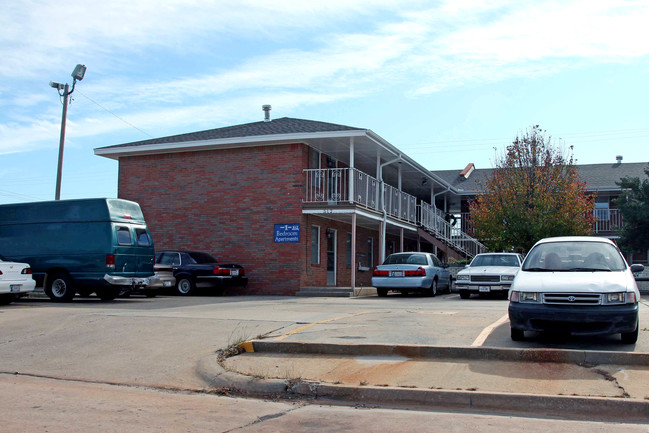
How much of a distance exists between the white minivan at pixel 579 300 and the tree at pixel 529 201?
17822mm

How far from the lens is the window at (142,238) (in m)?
17.5

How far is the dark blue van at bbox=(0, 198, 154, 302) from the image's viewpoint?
16.6m

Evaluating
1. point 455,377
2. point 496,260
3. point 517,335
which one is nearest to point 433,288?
point 496,260

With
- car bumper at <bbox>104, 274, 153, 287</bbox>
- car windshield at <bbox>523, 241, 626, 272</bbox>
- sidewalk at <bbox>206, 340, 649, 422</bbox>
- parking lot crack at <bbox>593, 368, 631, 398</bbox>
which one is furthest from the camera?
→ car bumper at <bbox>104, 274, 153, 287</bbox>

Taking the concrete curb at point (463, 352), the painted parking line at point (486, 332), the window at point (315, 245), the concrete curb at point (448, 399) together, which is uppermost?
the window at point (315, 245)

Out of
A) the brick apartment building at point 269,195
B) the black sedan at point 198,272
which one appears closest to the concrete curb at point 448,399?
the black sedan at point 198,272

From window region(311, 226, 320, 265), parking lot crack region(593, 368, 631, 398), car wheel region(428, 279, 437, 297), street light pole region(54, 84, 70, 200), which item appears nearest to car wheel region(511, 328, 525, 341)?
parking lot crack region(593, 368, 631, 398)

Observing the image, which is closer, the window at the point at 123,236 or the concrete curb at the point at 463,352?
the concrete curb at the point at 463,352

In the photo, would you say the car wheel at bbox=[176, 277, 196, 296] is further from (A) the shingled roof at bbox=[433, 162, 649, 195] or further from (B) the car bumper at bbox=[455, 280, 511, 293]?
(A) the shingled roof at bbox=[433, 162, 649, 195]

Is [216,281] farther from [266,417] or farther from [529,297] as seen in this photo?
[266,417]

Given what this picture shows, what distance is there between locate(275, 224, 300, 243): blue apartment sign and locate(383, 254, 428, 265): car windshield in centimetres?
313

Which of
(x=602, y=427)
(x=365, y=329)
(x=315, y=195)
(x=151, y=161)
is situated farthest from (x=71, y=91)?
(x=602, y=427)

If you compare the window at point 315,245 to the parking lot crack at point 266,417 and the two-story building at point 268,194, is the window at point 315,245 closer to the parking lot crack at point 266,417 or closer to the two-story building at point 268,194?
the two-story building at point 268,194

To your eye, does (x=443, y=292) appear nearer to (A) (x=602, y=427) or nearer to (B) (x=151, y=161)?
(B) (x=151, y=161)
